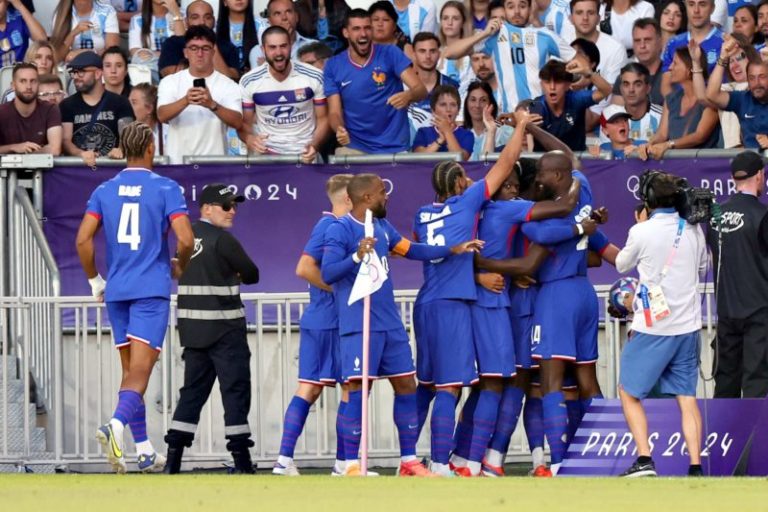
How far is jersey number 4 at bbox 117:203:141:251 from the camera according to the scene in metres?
12.5

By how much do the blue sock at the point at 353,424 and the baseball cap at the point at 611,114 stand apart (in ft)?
16.8

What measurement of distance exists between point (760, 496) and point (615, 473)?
2.68 meters

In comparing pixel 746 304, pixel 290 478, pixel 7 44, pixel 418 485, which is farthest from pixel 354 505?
pixel 7 44

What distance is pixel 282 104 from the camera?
16.8m

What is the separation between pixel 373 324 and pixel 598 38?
6.96 m

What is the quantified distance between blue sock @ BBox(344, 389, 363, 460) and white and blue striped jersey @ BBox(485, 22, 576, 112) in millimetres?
5662

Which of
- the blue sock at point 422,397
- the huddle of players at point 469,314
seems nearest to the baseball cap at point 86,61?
the huddle of players at point 469,314

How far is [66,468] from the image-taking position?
14961mm

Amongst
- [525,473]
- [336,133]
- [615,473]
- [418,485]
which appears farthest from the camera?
[336,133]

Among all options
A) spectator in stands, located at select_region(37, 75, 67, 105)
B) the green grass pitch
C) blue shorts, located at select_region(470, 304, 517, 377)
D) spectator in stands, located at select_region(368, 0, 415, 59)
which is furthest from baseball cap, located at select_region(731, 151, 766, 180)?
spectator in stands, located at select_region(37, 75, 67, 105)

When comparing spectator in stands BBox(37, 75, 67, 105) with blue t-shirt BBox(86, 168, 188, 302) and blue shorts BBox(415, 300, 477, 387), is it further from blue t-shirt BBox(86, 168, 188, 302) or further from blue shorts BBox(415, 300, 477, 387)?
blue shorts BBox(415, 300, 477, 387)

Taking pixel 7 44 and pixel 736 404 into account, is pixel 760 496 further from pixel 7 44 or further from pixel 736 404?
pixel 7 44

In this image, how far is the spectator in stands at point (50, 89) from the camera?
1775 cm

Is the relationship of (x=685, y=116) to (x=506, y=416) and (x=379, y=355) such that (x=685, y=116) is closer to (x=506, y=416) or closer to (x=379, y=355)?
(x=506, y=416)
